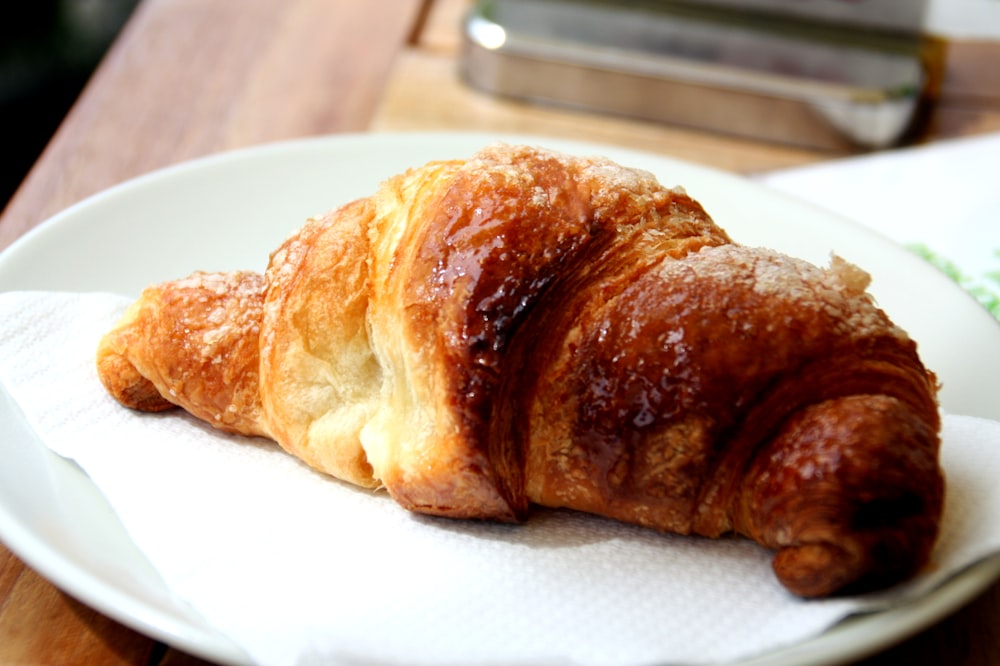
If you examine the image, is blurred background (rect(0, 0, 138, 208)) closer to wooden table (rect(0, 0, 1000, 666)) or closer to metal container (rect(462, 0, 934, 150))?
wooden table (rect(0, 0, 1000, 666))

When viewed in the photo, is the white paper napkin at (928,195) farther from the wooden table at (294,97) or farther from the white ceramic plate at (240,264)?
the white ceramic plate at (240,264)

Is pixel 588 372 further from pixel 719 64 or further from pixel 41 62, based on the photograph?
pixel 41 62

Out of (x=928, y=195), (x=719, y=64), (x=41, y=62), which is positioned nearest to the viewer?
(x=928, y=195)

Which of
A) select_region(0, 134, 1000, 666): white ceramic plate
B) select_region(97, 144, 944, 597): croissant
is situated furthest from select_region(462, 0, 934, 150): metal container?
select_region(97, 144, 944, 597): croissant

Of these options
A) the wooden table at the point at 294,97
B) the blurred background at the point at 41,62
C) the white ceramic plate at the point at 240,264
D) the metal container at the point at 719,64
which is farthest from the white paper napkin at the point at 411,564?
the blurred background at the point at 41,62

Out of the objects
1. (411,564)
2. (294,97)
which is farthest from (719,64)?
(411,564)

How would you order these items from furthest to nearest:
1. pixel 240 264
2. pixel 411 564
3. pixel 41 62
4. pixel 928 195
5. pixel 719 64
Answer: pixel 41 62 → pixel 719 64 → pixel 928 195 → pixel 240 264 → pixel 411 564
